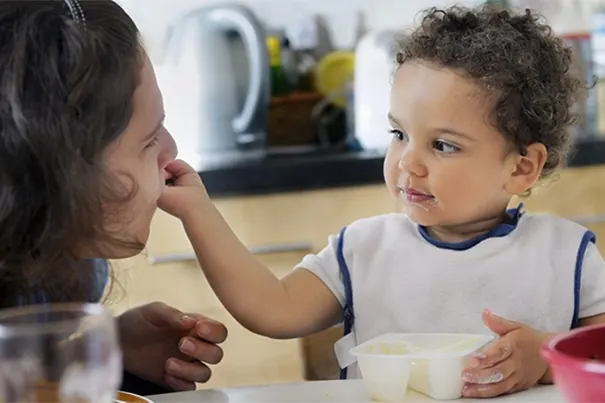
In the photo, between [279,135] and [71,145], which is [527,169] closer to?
[71,145]

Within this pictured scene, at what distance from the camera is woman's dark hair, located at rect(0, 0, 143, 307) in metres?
0.89

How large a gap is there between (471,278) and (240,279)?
0.93 ft

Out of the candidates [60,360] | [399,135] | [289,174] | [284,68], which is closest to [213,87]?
[289,174]

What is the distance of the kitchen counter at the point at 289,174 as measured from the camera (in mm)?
2258

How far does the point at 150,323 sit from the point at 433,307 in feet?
1.15

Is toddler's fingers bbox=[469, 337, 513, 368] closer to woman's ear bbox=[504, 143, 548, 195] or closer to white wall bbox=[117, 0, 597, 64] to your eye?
woman's ear bbox=[504, 143, 548, 195]

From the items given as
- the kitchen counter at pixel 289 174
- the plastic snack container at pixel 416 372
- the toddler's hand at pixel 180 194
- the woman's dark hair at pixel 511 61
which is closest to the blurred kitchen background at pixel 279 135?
the kitchen counter at pixel 289 174

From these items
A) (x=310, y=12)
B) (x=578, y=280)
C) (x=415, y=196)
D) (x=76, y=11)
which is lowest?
(x=578, y=280)

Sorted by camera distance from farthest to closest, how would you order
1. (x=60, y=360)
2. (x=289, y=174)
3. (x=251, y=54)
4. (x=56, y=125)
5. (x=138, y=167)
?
(x=251, y=54) < (x=289, y=174) < (x=138, y=167) < (x=56, y=125) < (x=60, y=360)

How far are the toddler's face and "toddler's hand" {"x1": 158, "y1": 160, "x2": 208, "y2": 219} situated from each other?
0.24 meters

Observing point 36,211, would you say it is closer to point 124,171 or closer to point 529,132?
point 124,171

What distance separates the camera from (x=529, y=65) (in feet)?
4.14

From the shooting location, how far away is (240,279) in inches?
48.0

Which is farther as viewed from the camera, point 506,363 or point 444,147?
point 444,147
